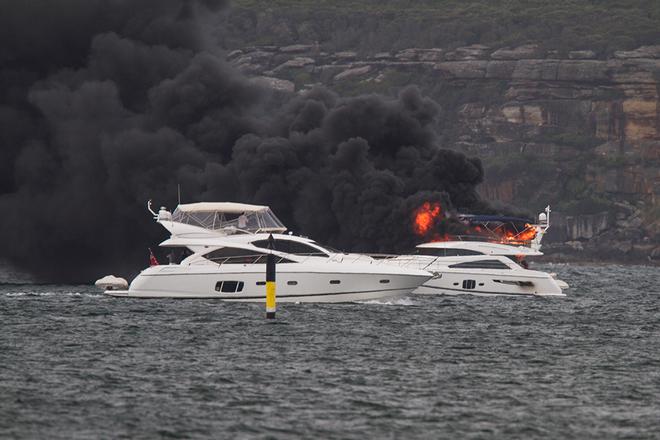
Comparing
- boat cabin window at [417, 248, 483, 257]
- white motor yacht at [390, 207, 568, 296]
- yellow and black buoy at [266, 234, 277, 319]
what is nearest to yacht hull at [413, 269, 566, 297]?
white motor yacht at [390, 207, 568, 296]

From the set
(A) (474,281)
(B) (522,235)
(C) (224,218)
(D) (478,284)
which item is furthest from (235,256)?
(B) (522,235)

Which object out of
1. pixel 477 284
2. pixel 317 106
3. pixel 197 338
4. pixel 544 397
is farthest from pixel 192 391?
pixel 317 106

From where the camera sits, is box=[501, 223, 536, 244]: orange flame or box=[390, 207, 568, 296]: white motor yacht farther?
box=[501, 223, 536, 244]: orange flame

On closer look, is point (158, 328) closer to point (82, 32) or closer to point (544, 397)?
point (544, 397)

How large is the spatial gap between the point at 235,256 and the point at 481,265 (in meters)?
18.5

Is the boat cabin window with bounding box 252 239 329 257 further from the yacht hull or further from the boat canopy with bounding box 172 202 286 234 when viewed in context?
the yacht hull

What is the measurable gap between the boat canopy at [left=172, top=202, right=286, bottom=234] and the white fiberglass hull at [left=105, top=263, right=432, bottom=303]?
4738 mm

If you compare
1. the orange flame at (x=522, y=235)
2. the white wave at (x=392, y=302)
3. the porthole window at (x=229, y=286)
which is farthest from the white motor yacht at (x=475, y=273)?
the porthole window at (x=229, y=286)

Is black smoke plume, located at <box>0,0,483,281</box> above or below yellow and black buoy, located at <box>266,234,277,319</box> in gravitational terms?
above

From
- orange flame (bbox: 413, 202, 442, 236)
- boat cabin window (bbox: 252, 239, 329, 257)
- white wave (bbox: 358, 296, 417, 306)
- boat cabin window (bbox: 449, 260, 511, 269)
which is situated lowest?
white wave (bbox: 358, 296, 417, 306)

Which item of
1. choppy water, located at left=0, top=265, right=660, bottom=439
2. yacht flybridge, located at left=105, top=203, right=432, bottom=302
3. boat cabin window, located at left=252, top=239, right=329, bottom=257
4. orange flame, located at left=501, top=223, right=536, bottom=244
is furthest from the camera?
orange flame, located at left=501, top=223, right=536, bottom=244

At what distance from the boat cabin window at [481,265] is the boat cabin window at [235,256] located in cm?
1698

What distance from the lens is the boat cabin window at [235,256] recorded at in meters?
70.2

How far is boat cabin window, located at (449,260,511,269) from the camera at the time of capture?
83.2 meters
